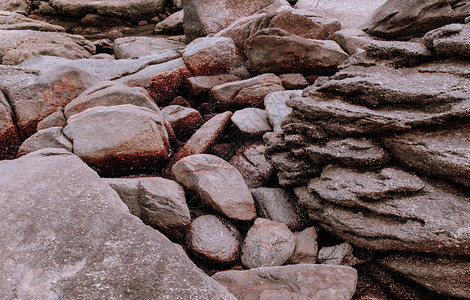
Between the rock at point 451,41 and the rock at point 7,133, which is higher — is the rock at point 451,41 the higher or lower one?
the higher one

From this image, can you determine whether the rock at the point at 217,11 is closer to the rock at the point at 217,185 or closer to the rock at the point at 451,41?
the rock at the point at 217,185

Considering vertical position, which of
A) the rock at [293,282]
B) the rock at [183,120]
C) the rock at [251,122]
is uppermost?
the rock at [251,122]

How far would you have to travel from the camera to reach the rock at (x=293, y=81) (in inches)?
371

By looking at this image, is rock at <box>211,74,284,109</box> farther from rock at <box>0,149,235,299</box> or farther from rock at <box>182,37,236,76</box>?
rock at <box>0,149,235,299</box>

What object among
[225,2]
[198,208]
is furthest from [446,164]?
[225,2]

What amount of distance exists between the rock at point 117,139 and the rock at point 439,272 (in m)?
4.87

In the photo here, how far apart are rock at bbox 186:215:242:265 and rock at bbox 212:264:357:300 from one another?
711 mm

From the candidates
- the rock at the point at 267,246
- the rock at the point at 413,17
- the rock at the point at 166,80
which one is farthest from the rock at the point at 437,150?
the rock at the point at 166,80

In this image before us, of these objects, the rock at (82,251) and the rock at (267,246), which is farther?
the rock at (267,246)

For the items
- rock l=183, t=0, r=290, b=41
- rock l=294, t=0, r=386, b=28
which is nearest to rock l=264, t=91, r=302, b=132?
rock l=183, t=0, r=290, b=41

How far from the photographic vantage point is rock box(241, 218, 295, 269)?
4.94m

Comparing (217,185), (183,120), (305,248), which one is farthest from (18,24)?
(305,248)

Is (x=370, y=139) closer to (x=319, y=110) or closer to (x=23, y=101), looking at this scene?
(x=319, y=110)

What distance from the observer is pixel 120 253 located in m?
3.21
